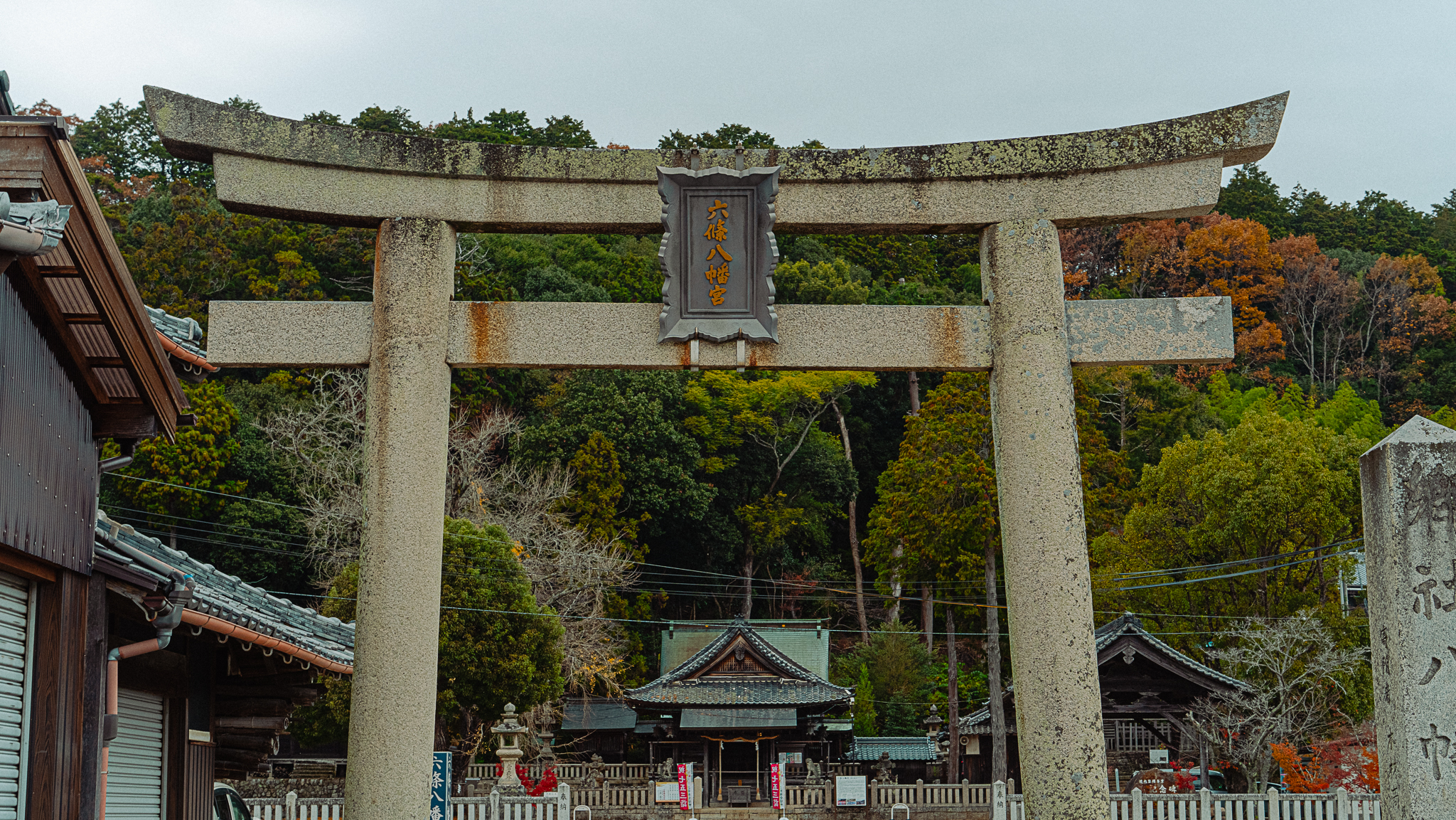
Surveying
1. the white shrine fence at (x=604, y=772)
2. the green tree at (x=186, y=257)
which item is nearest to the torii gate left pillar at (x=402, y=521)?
the white shrine fence at (x=604, y=772)

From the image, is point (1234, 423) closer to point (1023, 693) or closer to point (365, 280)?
point (365, 280)

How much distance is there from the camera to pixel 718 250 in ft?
24.7

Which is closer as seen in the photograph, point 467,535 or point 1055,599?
point 1055,599

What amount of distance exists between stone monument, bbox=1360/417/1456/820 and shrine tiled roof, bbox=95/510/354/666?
555cm

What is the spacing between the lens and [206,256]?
34031 mm

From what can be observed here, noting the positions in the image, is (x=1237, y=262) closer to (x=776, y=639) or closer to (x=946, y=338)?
(x=776, y=639)

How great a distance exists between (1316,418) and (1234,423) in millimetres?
2394

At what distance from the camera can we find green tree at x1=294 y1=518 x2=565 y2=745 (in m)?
22.5

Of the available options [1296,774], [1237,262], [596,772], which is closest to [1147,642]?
[1296,774]

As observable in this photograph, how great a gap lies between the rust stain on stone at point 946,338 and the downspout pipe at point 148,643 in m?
4.36

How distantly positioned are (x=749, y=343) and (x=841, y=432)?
3795 centimetres

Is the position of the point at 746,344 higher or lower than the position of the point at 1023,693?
higher

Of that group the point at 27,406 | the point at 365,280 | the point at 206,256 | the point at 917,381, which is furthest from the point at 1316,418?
the point at 27,406

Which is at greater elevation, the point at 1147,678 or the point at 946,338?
the point at 946,338
